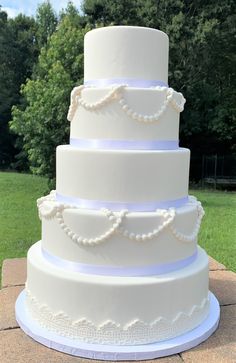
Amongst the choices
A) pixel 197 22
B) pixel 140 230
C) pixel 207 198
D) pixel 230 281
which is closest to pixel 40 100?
pixel 207 198

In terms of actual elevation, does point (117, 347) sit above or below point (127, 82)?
below

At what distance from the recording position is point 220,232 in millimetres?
9141

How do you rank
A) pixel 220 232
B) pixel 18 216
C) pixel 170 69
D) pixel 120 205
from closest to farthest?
pixel 120 205 → pixel 220 232 → pixel 18 216 → pixel 170 69

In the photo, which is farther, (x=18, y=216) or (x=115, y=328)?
(x=18, y=216)

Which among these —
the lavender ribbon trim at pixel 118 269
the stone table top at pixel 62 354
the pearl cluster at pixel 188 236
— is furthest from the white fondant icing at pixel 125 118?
the stone table top at pixel 62 354

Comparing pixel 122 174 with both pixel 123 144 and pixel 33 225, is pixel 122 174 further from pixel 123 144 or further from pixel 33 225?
pixel 33 225

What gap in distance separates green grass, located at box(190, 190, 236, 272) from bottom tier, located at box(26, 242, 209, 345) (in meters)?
3.17

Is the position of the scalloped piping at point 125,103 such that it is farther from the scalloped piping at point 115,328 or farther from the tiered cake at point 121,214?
the scalloped piping at point 115,328

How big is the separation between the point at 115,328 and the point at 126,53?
2543 millimetres

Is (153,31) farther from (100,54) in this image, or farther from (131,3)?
(131,3)

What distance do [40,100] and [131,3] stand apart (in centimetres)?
750

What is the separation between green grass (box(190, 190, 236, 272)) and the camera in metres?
7.50

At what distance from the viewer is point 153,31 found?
400cm

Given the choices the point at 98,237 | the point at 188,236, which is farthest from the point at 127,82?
the point at 188,236
